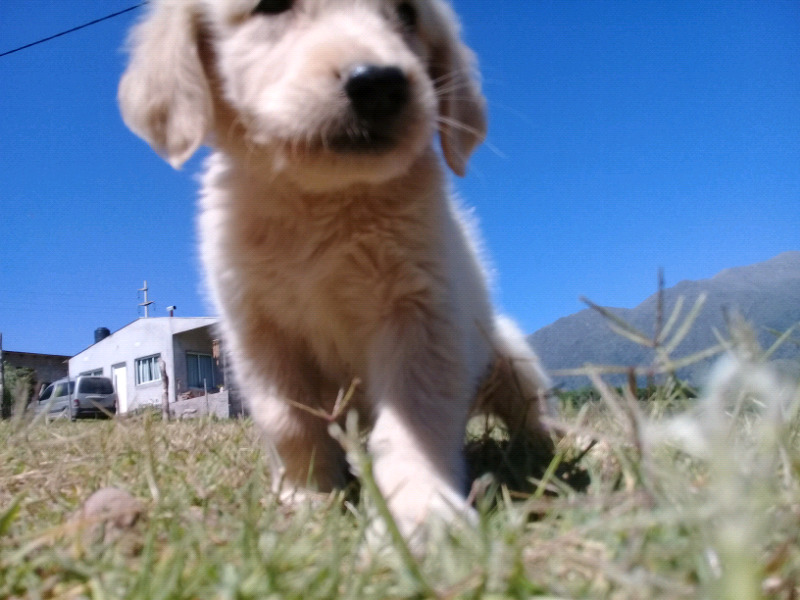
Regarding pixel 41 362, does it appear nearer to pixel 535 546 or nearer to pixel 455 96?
pixel 455 96

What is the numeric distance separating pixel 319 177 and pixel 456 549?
43.6 inches

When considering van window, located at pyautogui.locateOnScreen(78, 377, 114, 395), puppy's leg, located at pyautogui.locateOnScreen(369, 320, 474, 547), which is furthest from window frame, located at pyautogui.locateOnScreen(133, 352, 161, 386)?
puppy's leg, located at pyautogui.locateOnScreen(369, 320, 474, 547)

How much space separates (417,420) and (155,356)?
94.4ft

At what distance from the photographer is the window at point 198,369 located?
86.5 feet

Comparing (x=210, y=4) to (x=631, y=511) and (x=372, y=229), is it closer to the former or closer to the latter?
(x=372, y=229)

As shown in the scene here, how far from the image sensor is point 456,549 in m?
1.12

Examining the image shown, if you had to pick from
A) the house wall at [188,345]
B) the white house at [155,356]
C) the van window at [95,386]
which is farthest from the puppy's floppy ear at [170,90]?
the house wall at [188,345]

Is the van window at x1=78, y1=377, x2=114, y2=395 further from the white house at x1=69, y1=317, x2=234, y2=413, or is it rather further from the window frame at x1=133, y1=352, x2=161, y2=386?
the window frame at x1=133, y1=352, x2=161, y2=386

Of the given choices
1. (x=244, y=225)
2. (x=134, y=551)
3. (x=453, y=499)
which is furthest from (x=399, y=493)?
(x=244, y=225)

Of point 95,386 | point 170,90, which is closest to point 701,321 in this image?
point 170,90

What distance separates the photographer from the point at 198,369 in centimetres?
2667

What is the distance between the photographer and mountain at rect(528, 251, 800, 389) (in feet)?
4.91

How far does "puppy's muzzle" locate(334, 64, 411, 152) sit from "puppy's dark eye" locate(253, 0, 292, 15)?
562mm

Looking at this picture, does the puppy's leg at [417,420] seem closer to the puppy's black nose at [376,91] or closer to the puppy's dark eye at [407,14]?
the puppy's black nose at [376,91]
